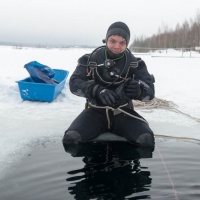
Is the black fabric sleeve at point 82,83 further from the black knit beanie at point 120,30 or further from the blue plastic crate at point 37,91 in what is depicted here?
the blue plastic crate at point 37,91

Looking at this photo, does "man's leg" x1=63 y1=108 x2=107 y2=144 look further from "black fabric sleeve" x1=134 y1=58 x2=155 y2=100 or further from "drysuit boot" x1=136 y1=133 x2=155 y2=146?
"black fabric sleeve" x1=134 y1=58 x2=155 y2=100

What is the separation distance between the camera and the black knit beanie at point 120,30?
3.61 m

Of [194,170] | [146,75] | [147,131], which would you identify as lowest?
[194,170]

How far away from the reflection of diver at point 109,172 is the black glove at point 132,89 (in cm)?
61

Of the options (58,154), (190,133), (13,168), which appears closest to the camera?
(13,168)

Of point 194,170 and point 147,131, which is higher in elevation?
point 147,131

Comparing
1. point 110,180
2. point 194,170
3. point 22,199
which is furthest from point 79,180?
point 194,170

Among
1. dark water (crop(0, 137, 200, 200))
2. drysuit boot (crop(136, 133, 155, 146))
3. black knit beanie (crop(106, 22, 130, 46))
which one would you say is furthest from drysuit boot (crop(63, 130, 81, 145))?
black knit beanie (crop(106, 22, 130, 46))

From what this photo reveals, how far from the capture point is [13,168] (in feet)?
9.18

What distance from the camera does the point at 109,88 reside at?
3.69 m

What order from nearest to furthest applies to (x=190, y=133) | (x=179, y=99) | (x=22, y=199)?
(x=22, y=199)
(x=190, y=133)
(x=179, y=99)

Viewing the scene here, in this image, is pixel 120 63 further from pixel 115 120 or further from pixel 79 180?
pixel 79 180

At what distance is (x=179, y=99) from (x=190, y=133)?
8.03 feet

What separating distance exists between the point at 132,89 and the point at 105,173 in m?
1.09
